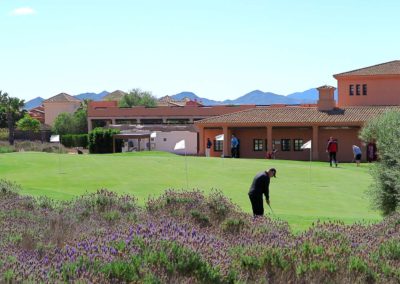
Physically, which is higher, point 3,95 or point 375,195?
point 3,95

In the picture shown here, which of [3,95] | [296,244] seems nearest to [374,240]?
[296,244]

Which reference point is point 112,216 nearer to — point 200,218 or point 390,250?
point 200,218

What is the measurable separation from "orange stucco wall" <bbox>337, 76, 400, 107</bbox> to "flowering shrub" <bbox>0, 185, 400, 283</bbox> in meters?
60.2

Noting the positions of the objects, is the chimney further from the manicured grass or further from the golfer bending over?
the golfer bending over

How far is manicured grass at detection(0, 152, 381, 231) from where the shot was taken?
69.7 ft

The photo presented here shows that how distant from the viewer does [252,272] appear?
774cm

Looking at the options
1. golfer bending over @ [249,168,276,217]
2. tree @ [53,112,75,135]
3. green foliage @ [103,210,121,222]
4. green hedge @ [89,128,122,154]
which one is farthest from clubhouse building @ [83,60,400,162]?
green foliage @ [103,210,121,222]

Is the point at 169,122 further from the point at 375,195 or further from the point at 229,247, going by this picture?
the point at 229,247

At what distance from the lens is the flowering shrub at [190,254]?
6570 millimetres

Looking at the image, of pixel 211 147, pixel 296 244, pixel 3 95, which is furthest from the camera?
pixel 3 95

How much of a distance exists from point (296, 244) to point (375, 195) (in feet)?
43.9

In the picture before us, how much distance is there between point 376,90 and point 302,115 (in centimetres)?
1041

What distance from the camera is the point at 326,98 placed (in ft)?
212

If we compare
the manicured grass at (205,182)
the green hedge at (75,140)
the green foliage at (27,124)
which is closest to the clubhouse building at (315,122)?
the manicured grass at (205,182)
